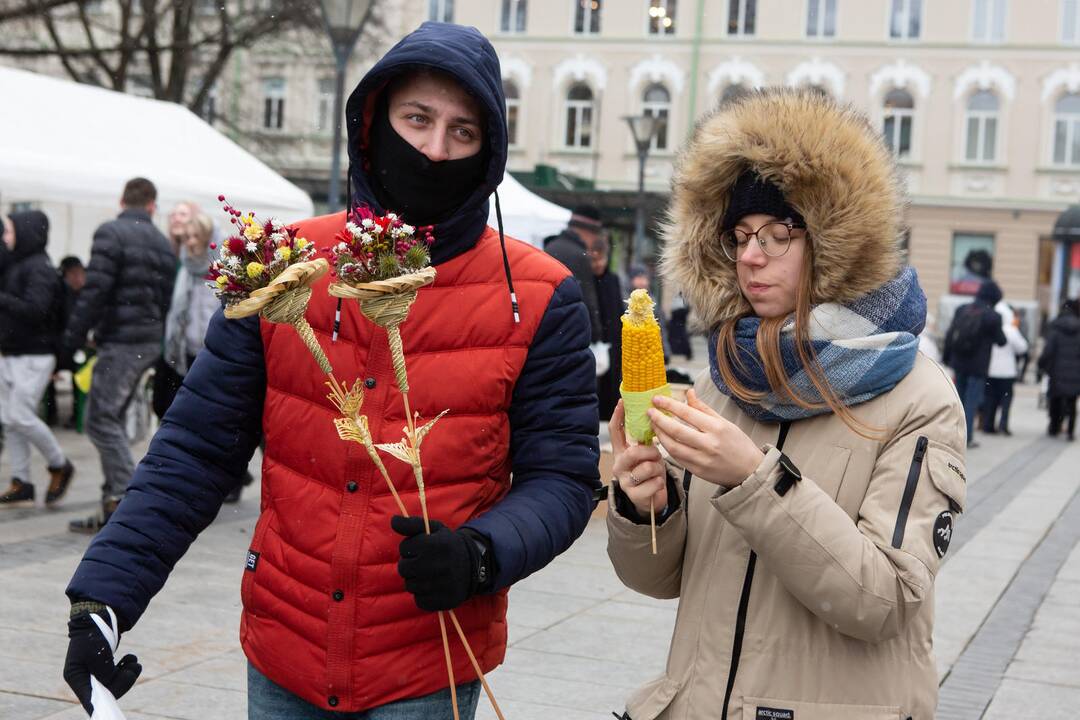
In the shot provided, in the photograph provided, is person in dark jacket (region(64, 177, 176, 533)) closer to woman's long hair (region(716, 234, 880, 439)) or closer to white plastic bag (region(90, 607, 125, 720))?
white plastic bag (region(90, 607, 125, 720))

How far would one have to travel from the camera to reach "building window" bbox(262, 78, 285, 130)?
4281 centimetres

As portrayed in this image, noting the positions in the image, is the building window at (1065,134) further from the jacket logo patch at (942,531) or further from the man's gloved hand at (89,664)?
the man's gloved hand at (89,664)

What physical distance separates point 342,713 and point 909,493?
1.04 m

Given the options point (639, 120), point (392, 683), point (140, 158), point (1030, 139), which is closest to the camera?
point (392, 683)

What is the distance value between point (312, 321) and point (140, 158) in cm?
1180

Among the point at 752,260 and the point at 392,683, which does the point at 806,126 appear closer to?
the point at 752,260

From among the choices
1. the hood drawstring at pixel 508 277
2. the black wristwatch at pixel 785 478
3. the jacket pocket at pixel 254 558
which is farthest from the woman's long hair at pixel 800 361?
the jacket pocket at pixel 254 558

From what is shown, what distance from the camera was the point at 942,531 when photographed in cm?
234

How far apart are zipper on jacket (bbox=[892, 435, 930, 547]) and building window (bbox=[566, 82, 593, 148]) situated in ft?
134

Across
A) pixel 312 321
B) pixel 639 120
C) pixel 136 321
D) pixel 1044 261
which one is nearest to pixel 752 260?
pixel 312 321

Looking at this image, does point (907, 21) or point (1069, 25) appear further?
A: point (907, 21)

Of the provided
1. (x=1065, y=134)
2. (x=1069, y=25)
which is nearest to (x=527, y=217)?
(x=1065, y=134)

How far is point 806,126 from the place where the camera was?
8.07ft

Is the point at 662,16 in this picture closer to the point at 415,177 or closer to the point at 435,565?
the point at 415,177
